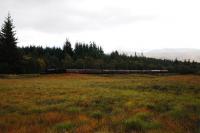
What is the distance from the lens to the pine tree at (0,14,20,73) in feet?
180

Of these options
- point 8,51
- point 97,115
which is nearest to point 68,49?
point 8,51

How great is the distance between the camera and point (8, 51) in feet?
189

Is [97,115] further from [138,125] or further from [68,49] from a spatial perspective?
[68,49]

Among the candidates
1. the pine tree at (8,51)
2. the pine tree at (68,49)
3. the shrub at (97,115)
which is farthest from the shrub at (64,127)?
the pine tree at (68,49)

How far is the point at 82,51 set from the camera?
123438mm

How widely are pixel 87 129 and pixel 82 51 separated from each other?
116512 mm

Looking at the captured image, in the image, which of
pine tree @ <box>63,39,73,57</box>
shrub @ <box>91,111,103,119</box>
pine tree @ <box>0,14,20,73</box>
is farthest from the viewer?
pine tree @ <box>63,39,73,57</box>

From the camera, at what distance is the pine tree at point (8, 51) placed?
55.0 metres

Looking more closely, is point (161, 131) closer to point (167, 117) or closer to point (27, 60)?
point (167, 117)

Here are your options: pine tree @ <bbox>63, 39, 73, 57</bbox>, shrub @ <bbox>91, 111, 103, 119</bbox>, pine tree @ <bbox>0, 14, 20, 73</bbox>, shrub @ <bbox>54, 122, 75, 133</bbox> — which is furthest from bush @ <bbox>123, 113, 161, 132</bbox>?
pine tree @ <bbox>63, 39, 73, 57</bbox>

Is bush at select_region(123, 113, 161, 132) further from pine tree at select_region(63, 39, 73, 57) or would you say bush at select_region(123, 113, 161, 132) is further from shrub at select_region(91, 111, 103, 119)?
pine tree at select_region(63, 39, 73, 57)

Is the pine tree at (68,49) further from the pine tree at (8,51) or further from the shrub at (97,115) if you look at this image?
the shrub at (97,115)

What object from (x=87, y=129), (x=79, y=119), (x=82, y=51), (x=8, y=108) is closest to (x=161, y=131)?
(x=87, y=129)

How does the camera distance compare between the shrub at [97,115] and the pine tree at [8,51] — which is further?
the pine tree at [8,51]
